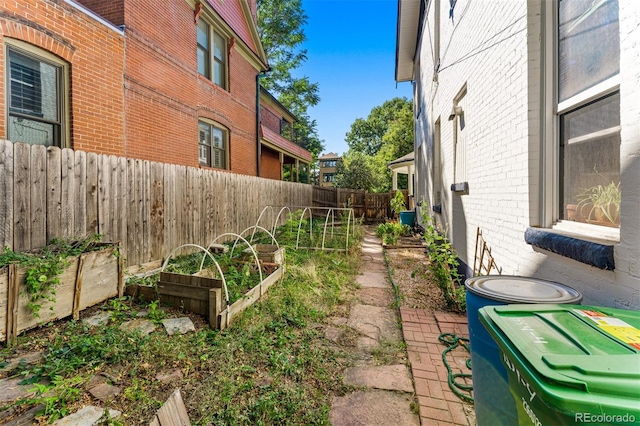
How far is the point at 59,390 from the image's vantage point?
6.71 feet

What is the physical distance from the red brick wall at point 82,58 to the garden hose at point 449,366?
21.3ft

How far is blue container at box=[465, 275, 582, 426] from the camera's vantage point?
1373 mm

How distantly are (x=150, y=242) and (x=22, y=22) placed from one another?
12.7ft

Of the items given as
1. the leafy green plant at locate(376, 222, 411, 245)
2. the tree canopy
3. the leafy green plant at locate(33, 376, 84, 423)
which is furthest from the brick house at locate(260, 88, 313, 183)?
the tree canopy

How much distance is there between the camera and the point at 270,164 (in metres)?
16.7

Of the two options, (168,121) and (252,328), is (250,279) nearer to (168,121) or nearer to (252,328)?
(252,328)

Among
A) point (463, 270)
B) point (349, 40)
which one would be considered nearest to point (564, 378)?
point (463, 270)

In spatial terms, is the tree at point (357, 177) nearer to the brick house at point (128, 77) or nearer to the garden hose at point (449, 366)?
the brick house at point (128, 77)

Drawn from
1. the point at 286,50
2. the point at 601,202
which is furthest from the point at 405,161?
the point at 286,50

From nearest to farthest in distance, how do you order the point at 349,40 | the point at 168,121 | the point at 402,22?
the point at 168,121 < the point at 402,22 < the point at 349,40

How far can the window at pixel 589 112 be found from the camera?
1.83 meters

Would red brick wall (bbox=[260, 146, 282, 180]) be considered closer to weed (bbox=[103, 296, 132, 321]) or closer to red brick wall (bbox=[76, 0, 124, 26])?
red brick wall (bbox=[76, 0, 124, 26])

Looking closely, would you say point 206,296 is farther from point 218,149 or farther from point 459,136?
point 218,149

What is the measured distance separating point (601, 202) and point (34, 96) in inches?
292
